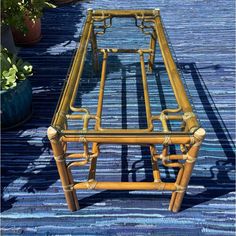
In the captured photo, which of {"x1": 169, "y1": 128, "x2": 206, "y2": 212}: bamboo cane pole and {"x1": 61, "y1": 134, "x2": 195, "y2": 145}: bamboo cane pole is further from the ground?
{"x1": 61, "y1": 134, "x2": 195, "y2": 145}: bamboo cane pole

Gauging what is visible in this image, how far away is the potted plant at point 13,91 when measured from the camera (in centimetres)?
228

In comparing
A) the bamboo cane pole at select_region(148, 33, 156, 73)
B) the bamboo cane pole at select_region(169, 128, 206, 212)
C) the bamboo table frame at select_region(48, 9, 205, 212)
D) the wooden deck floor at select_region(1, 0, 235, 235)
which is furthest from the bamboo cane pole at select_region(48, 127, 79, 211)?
the bamboo cane pole at select_region(148, 33, 156, 73)

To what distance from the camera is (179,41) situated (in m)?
3.71

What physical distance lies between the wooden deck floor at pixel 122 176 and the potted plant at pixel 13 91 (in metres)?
0.12

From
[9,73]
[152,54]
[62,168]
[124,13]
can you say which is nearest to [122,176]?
[62,168]

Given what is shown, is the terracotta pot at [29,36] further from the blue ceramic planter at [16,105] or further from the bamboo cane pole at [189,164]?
the bamboo cane pole at [189,164]

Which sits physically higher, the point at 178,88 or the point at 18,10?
the point at 18,10

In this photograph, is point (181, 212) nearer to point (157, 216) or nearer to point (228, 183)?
point (157, 216)

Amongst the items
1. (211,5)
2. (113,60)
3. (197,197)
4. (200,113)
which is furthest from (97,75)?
(211,5)

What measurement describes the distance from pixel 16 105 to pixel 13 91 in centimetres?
14

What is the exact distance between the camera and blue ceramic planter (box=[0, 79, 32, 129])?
2305 millimetres

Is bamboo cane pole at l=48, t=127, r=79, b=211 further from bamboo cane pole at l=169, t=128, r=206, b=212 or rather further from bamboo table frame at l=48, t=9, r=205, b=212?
bamboo cane pole at l=169, t=128, r=206, b=212

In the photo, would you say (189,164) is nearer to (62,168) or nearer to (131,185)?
(131,185)

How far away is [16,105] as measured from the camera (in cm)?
239
